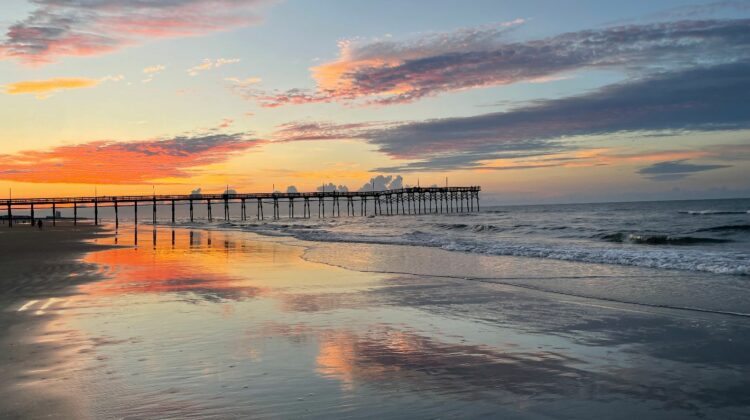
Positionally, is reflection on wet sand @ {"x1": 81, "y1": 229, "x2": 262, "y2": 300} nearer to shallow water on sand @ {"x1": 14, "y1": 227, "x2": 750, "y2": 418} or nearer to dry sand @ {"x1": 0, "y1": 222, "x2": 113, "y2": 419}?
shallow water on sand @ {"x1": 14, "y1": 227, "x2": 750, "y2": 418}

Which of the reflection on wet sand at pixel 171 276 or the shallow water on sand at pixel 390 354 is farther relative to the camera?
the reflection on wet sand at pixel 171 276

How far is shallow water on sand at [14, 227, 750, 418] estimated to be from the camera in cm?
489

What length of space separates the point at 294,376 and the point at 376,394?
3.26 ft

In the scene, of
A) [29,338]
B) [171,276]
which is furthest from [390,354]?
[171,276]

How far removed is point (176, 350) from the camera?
22.4 ft

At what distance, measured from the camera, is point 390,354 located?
668cm

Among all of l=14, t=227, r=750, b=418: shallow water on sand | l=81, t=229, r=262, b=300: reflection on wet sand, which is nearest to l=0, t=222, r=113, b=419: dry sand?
l=14, t=227, r=750, b=418: shallow water on sand

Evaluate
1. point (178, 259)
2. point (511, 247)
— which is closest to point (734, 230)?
point (511, 247)

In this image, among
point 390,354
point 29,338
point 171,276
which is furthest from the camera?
point 171,276

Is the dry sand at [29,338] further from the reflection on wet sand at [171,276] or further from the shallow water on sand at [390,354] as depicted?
the reflection on wet sand at [171,276]

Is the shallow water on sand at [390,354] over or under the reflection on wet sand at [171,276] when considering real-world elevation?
over

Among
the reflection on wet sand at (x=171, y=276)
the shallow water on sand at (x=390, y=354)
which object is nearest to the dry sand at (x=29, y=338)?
the shallow water on sand at (x=390, y=354)

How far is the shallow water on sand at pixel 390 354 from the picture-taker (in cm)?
489

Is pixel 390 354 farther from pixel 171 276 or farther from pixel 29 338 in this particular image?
pixel 171 276
